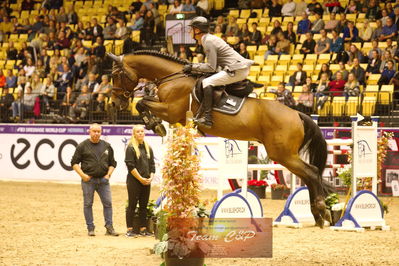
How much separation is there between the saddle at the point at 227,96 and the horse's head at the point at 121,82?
39.4 inches

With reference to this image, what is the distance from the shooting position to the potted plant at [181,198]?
8352 mm

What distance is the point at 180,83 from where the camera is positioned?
391 inches

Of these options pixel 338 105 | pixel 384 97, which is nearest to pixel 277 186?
pixel 338 105

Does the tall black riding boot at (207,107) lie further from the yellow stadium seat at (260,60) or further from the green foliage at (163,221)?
the yellow stadium seat at (260,60)

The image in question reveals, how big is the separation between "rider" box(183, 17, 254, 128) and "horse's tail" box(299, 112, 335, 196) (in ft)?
3.99

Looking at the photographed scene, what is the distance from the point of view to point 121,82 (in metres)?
10.3

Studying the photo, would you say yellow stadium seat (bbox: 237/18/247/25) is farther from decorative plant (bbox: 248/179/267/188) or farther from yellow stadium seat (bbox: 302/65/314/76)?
decorative plant (bbox: 248/179/267/188)

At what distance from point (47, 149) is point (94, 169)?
10.5 meters

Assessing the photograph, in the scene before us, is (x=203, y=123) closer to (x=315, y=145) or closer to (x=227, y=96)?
(x=227, y=96)

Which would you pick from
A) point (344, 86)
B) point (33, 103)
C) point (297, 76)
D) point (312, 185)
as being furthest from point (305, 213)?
point (33, 103)

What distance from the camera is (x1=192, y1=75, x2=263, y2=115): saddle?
9.73m

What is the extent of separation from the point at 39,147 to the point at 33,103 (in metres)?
1.99

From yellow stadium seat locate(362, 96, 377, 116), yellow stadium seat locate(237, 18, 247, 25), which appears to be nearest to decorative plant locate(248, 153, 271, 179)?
yellow stadium seat locate(362, 96, 377, 116)

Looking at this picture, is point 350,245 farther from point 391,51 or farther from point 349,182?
point 391,51
